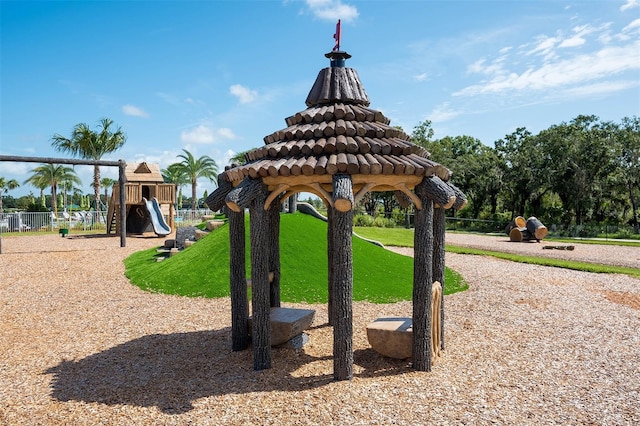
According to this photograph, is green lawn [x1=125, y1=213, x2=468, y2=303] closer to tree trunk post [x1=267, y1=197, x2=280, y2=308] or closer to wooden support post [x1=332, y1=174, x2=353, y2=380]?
tree trunk post [x1=267, y1=197, x2=280, y2=308]

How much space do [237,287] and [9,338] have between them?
479cm

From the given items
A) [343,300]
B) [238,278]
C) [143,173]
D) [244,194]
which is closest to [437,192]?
[343,300]

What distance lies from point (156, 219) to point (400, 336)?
2245 cm

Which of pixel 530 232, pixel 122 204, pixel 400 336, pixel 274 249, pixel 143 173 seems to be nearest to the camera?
pixel 400 336

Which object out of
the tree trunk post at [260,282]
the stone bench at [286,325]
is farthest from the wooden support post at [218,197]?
the stone bench at [286,325]

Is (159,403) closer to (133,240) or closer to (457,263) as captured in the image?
(457,263)

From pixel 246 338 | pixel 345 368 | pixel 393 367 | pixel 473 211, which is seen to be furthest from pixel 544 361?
pixel 473 211

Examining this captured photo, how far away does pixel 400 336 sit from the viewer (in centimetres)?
635

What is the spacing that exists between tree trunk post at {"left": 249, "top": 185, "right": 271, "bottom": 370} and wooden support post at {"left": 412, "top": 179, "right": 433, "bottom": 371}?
2194 millimetres

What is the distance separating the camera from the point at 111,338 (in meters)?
7.86

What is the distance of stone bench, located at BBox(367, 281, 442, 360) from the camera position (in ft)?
20.9

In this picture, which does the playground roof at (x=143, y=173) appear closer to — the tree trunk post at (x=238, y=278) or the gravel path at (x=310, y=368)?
the gravel path at (x=310, y=368)

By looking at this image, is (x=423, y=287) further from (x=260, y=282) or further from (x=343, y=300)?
(x=260, y=282)

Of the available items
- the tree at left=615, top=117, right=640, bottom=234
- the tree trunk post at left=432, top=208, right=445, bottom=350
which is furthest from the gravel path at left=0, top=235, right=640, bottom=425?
the tree at left=615, top=117, right=640, bottom=234
